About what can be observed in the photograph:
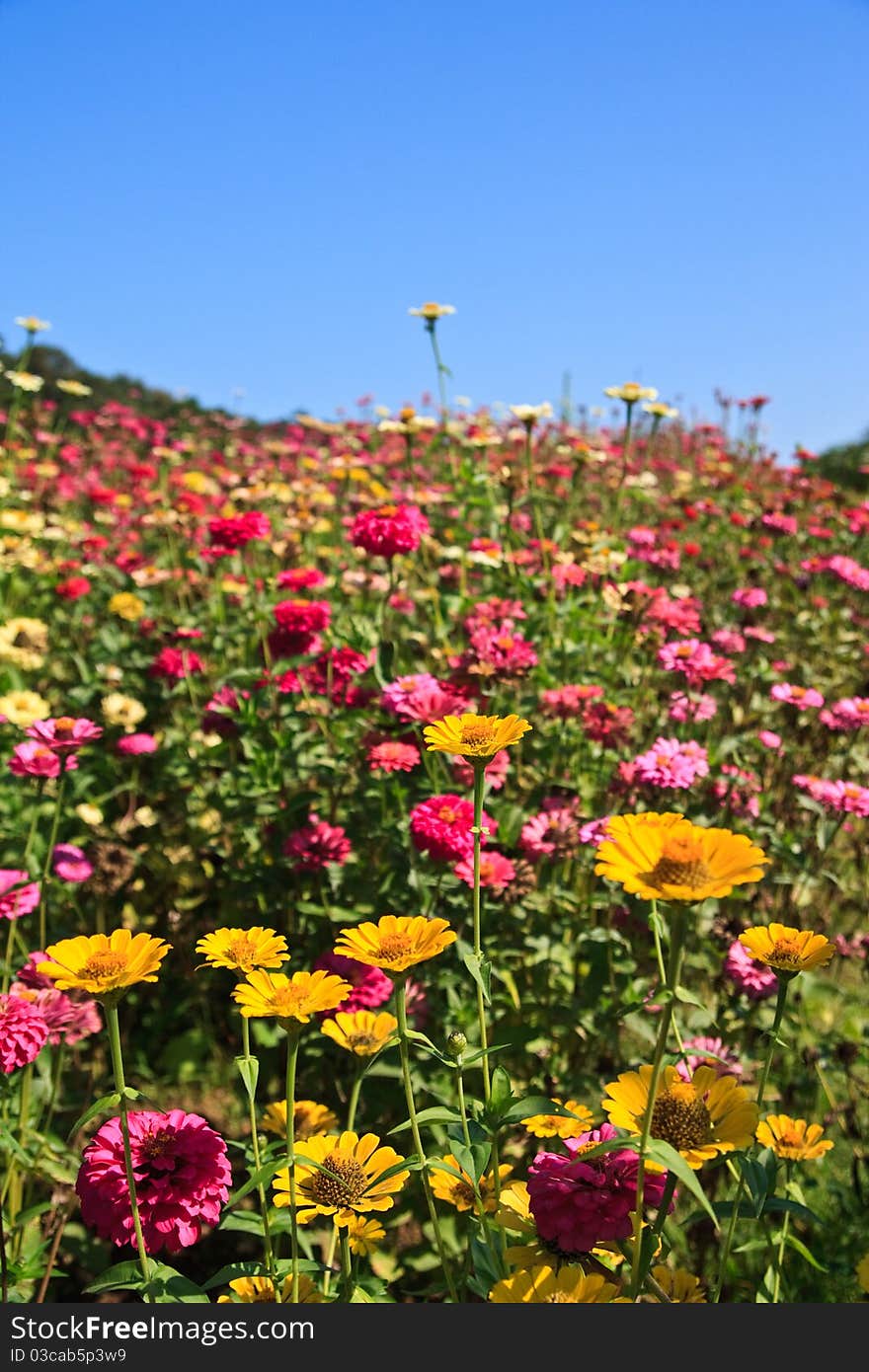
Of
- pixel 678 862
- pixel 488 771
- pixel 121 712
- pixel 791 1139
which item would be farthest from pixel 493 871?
pixel 121 712

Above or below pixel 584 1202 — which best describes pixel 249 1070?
above

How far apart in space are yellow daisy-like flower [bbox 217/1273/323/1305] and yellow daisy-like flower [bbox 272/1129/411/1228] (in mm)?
82


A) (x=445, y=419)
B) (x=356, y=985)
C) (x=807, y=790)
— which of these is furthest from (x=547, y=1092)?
(x=445, y=419)

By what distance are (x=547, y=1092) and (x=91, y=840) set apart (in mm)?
1569

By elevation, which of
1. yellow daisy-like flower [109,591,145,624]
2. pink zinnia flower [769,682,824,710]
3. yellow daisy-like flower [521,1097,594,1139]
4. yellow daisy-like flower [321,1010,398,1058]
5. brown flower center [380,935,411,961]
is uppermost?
yellow daisy-like flower [109,591,145,624]

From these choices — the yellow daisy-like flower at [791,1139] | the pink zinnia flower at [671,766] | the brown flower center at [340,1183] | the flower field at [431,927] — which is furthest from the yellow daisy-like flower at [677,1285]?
the pink zinnia flower at [671,766]

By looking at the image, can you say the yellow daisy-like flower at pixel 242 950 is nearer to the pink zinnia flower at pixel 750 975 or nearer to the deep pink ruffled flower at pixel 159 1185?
the deep pink ruffled flower at pixel 159 1185

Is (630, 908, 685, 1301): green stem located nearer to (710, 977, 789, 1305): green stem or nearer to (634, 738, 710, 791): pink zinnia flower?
(710, 977, 789, 1305): green stem

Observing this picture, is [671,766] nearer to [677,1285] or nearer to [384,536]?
[384,536]

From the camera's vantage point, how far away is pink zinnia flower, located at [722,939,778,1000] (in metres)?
2.04

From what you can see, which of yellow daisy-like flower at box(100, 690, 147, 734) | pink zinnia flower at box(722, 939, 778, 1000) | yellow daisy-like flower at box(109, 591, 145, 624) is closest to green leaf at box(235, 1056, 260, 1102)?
pink zinnia flower at box(722, 939, 778, 1000)

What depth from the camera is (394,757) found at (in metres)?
2.12

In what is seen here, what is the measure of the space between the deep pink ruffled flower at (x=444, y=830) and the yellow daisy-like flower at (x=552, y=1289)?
854mm

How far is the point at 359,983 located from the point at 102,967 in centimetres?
82
